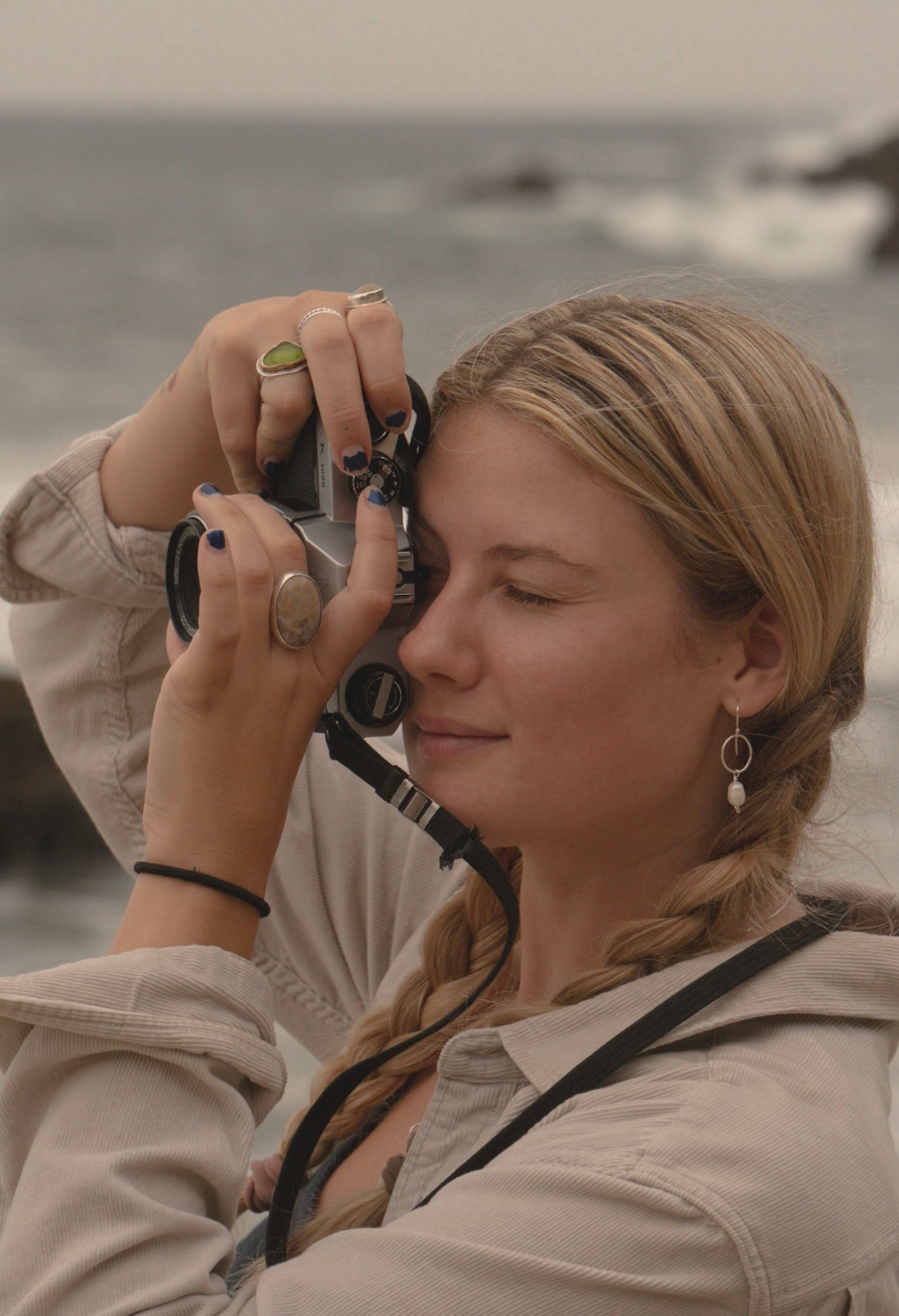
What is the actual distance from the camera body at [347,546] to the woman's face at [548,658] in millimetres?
25

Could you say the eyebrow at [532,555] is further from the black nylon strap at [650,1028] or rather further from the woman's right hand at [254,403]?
the black nylon strap at [650,1028]

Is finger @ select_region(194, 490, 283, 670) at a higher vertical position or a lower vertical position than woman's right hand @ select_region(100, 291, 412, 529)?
lower

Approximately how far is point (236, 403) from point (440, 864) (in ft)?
1.41

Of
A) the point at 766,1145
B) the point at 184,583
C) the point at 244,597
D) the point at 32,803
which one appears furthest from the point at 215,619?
the point at 32,803

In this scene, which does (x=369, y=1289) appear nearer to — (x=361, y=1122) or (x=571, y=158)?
(x=361, y=1122)

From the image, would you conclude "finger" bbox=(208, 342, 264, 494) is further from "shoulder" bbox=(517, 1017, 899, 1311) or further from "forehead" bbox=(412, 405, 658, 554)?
"shoulder" bbox=(517, 1017, 899, 1311)

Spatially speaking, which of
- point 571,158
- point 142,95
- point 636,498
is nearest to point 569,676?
point 636,498

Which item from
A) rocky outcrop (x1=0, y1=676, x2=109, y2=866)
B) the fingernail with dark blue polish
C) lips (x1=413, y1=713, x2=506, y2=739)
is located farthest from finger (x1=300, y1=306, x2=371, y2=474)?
rocky outcrop (x1=0, y1=676, x2=109, y2=866)

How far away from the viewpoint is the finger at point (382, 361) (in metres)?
1.13

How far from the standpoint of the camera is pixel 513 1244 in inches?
33.7

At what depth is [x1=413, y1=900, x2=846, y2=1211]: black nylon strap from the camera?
99 centimetres

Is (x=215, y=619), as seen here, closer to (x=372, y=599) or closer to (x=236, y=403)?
(x=372, y=599)

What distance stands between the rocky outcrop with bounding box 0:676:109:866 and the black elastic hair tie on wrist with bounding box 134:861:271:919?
290 centimetres

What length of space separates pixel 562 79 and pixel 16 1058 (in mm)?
4995
